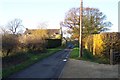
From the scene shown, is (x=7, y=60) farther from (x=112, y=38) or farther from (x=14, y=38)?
(x=112, y=38)

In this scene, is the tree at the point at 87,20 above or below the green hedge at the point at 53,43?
above

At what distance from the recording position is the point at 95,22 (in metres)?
68.0

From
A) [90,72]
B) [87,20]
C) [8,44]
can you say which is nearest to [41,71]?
[90,72]

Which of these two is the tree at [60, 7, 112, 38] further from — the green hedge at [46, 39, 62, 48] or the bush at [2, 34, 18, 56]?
the bush at [2, 34, 18, 56]

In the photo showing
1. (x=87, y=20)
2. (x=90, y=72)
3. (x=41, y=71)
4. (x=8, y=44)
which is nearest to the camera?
(x=90, y=72)

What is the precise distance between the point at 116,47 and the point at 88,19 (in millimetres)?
45457

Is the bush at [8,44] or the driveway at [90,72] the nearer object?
the driveway at [90,72]

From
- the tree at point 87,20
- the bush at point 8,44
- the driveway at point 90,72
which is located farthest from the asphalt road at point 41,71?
the tree at point 87,20

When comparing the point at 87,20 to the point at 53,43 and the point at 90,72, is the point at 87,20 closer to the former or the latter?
the point at 53,43

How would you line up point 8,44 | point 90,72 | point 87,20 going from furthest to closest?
1. point 87,20
2. point 8,44
3. point 90,72

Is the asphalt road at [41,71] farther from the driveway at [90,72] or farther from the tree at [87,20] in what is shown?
the tree at [87,20]

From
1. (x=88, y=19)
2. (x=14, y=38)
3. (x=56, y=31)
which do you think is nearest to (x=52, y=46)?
(x=88, y=19)

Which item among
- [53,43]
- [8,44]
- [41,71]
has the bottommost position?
[41,71]

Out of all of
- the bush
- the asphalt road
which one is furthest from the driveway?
the bush
